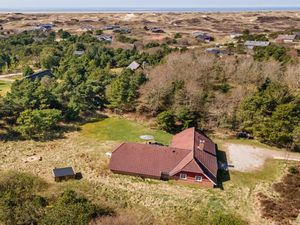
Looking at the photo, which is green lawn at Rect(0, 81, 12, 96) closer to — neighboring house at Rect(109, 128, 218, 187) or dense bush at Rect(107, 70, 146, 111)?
dense bush at Rect(107, 70, 146, 111)

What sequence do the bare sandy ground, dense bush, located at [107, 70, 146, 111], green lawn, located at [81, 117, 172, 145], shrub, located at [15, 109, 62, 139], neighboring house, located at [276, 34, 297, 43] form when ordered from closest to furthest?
the bare sandy ground
shrub, located at [15, 109, 62, 139]
green lawn, located at [81, 117, 172, 145]
dense bush, located at [107, 70, 146, 111]
neighboring house, located at [276, 34, 297, 43]

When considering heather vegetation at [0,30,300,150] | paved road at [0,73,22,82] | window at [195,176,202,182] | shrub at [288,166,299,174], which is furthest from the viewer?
paved road at [0,73,22,82]

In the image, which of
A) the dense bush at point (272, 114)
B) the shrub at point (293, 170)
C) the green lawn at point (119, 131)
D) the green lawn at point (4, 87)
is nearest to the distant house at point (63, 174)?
the green lawn at point (119, 131)

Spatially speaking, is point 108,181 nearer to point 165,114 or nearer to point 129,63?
point 165,114

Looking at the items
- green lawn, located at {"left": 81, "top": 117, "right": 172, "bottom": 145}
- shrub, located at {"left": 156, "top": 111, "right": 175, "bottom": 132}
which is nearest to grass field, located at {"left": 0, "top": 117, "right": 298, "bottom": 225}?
green lawn, located at {"left": 81, "top": 117, "right": 172, "bottom": 145}

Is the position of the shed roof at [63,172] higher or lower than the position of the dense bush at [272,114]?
lower

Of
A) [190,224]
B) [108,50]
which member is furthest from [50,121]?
[108,50]

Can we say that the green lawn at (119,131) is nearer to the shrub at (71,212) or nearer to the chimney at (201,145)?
the chimney at (201,145)
